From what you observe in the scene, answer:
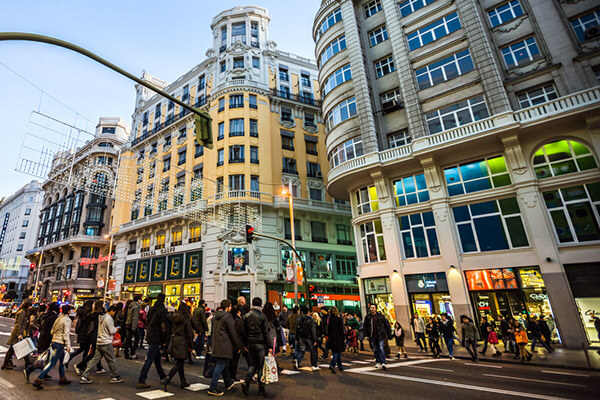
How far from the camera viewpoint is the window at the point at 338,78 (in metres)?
23.9

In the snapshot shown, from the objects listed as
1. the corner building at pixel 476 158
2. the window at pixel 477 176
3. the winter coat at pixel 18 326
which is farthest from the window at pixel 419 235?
the winter coat at pixel 18 326

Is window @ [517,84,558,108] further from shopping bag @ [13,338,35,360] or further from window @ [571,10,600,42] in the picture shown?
shopping bag @ [13,338,35,360]

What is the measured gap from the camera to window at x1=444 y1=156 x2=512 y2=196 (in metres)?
17.3

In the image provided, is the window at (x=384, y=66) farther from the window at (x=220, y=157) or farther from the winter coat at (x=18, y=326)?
the winter coat at (x=18, y=326)

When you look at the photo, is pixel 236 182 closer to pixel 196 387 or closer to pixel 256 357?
pixel 196 387

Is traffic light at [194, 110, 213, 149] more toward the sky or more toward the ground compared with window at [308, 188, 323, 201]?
more toward the ground

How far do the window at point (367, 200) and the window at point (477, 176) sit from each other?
473 centimetres

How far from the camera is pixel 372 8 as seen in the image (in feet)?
82.3

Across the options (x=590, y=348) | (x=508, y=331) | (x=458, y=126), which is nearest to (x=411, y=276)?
(x=508, y=331)

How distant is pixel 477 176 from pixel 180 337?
17.9 meters

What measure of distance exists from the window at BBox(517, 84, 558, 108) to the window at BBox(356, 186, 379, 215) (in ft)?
33.0

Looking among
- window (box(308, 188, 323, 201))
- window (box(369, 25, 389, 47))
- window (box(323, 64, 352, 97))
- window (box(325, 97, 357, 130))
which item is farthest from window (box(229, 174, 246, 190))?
window (box(369, 25, 389, 47))

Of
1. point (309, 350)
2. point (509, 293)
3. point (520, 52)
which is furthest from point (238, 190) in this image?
point (520, 52)

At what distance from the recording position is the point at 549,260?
586 inches
